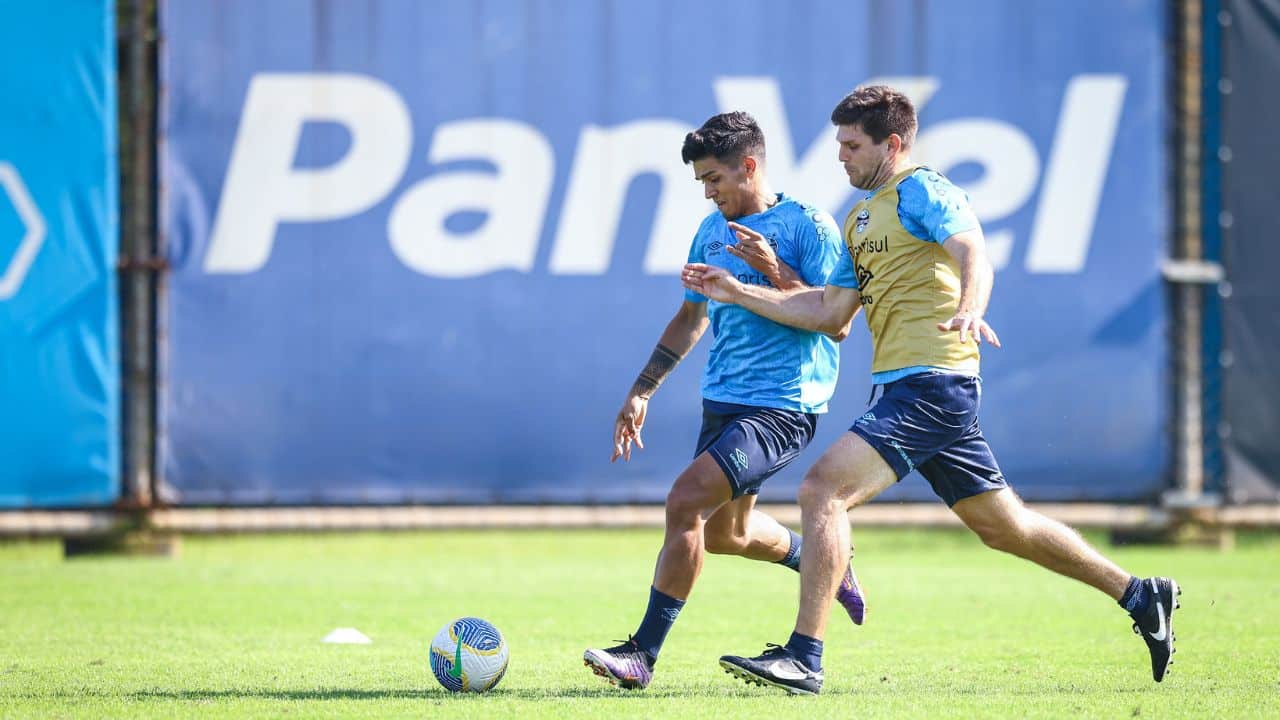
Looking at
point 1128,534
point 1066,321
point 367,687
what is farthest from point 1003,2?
point 367,687

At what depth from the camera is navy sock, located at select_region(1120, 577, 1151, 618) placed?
20.7 feet

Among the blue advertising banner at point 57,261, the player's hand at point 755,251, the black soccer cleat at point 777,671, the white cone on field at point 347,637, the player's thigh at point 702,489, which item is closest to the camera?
the black soccer cleat at point 777,671

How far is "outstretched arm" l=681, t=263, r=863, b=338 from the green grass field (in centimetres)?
137

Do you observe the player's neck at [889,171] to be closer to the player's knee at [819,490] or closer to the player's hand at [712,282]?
the player's hand at [712,282]

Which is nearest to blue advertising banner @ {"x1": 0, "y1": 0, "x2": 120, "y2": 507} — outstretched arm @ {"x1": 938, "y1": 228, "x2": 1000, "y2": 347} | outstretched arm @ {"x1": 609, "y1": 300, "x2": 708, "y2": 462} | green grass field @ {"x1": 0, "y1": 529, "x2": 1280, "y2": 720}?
green grass field @ {"x1": 0, "y1": 529, "x2": 1280, "y2": 720}

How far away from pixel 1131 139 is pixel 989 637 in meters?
6.14

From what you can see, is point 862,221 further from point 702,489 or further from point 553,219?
point 553,219

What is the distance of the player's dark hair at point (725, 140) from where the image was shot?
6.69 m

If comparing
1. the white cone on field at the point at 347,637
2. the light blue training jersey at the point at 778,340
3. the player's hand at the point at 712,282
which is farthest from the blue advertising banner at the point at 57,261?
the player's hand at the point at 712,282

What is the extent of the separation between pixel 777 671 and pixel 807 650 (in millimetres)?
141

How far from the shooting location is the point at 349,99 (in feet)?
41.7

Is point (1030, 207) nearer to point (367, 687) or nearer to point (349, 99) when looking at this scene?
point (349, 99)

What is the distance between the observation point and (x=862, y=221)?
21.0 feet

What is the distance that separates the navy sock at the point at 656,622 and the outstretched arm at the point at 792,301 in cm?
114
